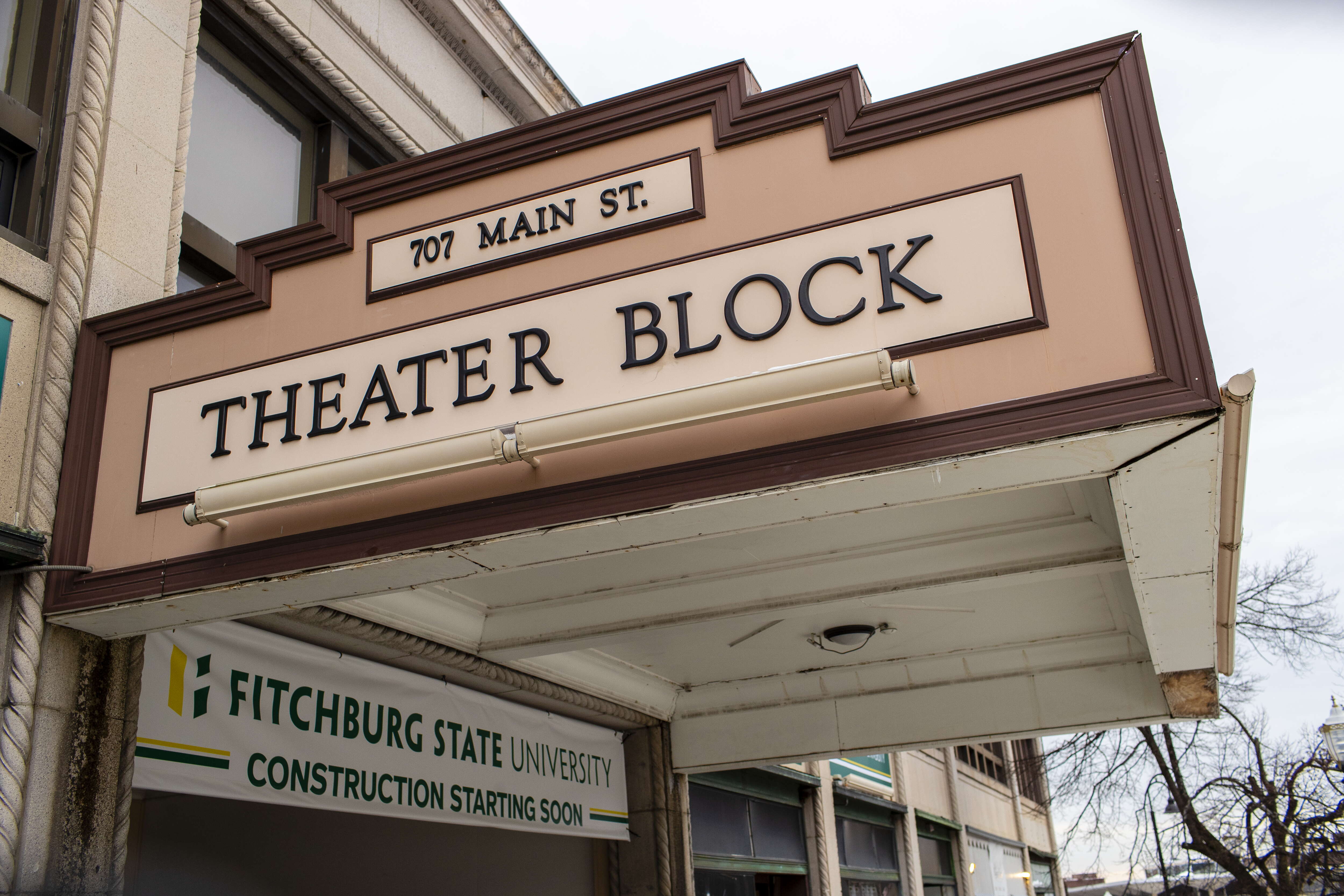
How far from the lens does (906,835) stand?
16.3m

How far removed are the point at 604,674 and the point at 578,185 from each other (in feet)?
13.8

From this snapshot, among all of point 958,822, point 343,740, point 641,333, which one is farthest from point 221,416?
point 958,822

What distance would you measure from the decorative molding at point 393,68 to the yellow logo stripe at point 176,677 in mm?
4859

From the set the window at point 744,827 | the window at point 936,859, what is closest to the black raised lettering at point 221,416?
the window at point 744,827

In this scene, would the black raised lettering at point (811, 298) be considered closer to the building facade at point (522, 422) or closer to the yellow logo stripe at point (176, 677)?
the building facade at point (522, 422)

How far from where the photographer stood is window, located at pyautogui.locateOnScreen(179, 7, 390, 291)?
6.66m

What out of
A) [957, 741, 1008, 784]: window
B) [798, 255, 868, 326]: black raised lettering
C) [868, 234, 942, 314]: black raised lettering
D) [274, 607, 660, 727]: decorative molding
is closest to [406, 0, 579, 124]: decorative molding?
[274, 607, 660, 727]: decorative molding

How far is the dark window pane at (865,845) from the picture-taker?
14000 millimetres

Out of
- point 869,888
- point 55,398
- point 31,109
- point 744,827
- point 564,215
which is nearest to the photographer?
point 564,215

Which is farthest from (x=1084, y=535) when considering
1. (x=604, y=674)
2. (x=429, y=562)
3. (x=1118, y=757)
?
(x=1118, y=757)

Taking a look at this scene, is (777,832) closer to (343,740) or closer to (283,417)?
(343,740)

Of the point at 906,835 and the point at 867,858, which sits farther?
the point at 906,835

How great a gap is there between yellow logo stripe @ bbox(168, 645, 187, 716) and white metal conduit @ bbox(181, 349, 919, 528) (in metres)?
1.07

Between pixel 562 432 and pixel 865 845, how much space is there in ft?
41.1
